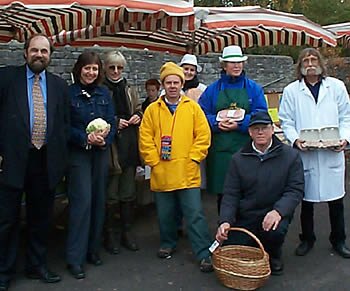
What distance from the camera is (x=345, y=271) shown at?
4527 millimetres

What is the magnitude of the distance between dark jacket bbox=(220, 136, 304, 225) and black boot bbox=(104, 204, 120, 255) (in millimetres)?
1278

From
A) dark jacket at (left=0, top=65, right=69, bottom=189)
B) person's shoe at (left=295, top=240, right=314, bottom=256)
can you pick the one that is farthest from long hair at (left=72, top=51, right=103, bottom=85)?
person's shoe at (left=295, top=240, right=314, bottom=256)

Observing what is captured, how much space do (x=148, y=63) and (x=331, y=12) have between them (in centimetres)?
1081

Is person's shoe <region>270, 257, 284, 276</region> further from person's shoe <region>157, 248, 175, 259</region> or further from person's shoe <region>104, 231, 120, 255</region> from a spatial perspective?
person's shoe <region>104, 231, 120, 255</region>

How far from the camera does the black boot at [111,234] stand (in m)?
5.02

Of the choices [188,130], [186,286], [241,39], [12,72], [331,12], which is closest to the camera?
[12,72]

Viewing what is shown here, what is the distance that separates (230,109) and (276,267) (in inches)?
57.4

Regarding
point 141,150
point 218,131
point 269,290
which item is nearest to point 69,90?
point 141,150

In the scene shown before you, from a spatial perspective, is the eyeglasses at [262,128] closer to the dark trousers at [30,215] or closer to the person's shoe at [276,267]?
the person's shoe at [276,267]

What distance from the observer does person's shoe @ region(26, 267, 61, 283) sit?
429cm

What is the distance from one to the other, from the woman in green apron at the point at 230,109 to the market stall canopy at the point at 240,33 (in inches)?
38.9

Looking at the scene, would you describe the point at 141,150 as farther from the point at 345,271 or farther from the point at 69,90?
the point at 345,271

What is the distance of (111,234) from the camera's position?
202 inches

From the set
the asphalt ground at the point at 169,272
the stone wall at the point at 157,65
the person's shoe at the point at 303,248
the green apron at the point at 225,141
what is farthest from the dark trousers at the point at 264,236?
the stone wall at the point at 157,65
